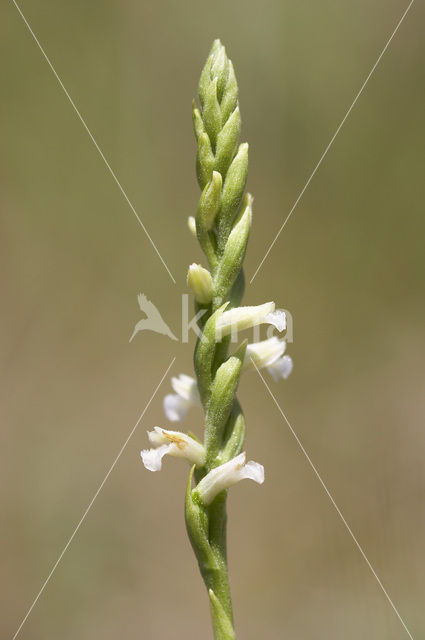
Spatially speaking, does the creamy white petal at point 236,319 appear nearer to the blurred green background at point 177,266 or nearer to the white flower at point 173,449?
the white flower at point 173,449

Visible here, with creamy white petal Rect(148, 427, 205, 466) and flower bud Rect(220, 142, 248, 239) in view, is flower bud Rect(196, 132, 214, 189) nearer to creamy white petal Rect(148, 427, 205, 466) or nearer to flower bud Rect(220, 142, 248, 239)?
flower bud Rect(220, 142, 248, 239)

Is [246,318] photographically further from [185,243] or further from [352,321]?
[185,243]

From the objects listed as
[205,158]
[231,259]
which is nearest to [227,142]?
[205,158]

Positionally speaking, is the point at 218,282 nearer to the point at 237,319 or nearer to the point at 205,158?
the point at 237,319

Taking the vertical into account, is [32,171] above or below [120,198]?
above

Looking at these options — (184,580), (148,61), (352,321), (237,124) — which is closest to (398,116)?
(352,321)
